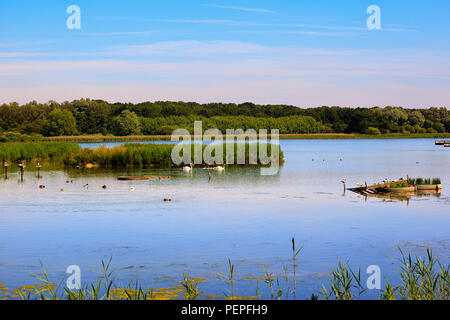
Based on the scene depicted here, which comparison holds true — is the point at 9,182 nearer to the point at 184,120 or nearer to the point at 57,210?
the point at 57,210

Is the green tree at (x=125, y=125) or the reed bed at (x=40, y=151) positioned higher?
the green tree at (x=125, y=125)

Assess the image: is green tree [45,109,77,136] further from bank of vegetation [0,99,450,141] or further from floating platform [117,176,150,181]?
floating platform [117,176,150,181]

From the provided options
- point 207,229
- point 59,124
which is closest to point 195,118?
point 59,124

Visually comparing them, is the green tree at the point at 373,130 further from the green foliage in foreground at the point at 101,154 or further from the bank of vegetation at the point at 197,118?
the green foliage in foreground at the point at 101,154

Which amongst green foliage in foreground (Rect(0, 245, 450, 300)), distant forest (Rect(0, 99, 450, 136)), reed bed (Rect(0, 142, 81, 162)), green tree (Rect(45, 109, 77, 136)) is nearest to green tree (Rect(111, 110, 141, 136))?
distant forest (Rect(0, 99, 450, 136))

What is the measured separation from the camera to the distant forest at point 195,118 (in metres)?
114

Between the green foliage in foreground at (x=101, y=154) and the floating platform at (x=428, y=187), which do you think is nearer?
the floating platform at (x=428, y=187)

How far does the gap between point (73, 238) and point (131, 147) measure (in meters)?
32.8

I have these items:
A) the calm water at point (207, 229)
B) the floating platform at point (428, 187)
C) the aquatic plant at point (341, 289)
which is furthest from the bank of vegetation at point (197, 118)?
the aquatic plant at point (341, 289)

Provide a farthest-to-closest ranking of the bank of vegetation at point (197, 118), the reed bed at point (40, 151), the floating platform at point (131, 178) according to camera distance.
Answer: the bank of vegetation at point (197, 118) → the reed bed at point (40, 151) → the floating platform at point (131, 178)

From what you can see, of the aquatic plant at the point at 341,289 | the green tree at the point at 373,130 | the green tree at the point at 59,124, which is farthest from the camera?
the green tree at the point at 373,130

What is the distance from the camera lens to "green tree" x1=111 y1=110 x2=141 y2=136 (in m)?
117

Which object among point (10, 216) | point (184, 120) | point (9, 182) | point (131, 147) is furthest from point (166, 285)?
point (184, 120)

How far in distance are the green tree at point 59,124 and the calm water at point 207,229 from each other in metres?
75.7
